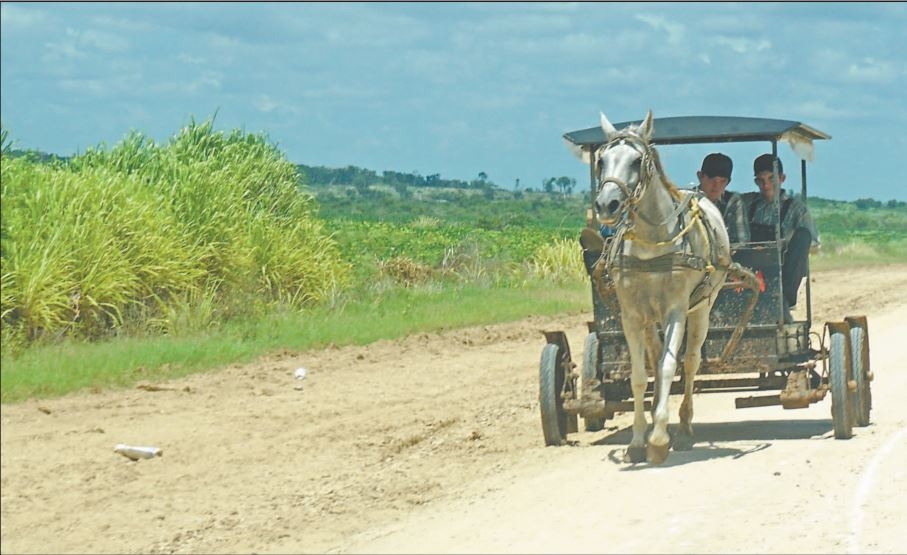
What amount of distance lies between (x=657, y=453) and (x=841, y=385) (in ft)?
6.20

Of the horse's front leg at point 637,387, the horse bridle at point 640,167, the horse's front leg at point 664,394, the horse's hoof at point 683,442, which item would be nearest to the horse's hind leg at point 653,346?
the horse's front leg at point 637,387

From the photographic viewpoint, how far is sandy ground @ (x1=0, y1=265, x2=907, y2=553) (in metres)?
9.29

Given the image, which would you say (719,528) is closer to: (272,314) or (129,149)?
(272,314)

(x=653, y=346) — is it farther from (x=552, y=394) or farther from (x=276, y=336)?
(x=276, y=336)

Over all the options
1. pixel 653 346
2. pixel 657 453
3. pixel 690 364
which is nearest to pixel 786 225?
pixel 690 364

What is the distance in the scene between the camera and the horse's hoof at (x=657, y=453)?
37.4 ft

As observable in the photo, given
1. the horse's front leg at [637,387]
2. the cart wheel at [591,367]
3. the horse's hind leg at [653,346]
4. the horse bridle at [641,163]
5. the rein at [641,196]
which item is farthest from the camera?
the cart wheel at [591,367]

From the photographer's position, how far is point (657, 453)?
11422mm

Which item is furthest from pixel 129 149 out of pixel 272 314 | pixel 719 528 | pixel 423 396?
pixel 719 528

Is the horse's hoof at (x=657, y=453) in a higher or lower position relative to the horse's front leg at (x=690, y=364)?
lower

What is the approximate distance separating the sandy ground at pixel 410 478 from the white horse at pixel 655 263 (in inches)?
24.6

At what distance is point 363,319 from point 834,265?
2738cm

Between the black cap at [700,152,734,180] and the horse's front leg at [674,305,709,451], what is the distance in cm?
177

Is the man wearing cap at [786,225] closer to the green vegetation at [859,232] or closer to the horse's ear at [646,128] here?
the horse's ear at [646,128]
